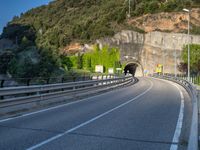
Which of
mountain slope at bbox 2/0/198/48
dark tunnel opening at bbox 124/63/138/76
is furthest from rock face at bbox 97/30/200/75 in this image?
mountain slope at bbox 2/0/198/48

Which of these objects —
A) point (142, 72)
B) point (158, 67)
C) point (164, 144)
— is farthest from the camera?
point (142, 72)

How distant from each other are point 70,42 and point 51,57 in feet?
157

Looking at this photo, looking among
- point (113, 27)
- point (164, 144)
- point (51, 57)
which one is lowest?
point (164, 144)

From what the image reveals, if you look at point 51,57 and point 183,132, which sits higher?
point 51,57

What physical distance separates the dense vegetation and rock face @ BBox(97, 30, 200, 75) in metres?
3.38

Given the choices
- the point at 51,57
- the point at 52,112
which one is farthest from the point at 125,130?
the point at 51,57

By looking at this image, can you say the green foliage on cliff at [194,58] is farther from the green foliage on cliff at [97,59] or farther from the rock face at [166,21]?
the green foliage on cliff at [97,59]

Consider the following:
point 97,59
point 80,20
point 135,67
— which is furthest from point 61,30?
point 135,67

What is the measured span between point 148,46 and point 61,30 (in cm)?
3105

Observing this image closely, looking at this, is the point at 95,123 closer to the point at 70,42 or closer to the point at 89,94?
the point at 89,94

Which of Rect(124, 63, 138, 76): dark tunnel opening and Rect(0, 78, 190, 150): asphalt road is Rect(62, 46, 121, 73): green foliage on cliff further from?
Rect(0, 78, 190, 150): asphalt road

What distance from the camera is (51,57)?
6125 centimetres

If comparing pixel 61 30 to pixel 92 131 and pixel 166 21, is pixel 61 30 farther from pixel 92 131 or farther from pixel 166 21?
pixel 92 131

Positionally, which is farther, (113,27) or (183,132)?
(113,27)
